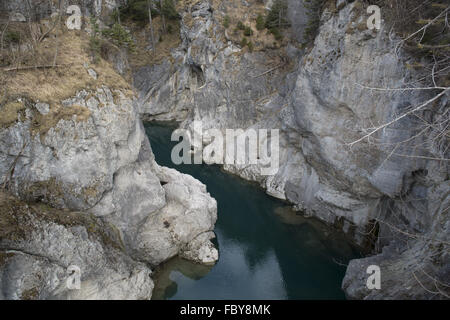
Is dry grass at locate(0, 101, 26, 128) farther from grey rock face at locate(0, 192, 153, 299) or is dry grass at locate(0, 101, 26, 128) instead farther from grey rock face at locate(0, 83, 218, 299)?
grey rock face at locate(0, 192, 153, 299)

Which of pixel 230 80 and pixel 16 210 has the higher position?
pixel 230 80

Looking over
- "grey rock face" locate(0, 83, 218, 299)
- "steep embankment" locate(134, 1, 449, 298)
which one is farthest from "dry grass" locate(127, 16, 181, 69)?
"grey rock face" locate(0, 83, 218, 299)

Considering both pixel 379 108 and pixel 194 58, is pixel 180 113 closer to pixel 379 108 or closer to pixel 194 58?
pixel 194 58

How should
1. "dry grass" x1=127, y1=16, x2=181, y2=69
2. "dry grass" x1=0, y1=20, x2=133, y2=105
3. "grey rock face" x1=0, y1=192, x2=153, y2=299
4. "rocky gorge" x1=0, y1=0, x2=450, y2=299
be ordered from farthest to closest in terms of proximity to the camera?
1. "dry grass" x1=127, y1=16, x2=181, y2=69
2. "dry grass" x1=0, y1=20, x2=133, y2=105
3. "rocky gorge" x1=0, y1=0, x2=450, y2=299
4. "grey rock face" x1=0, y1=192, x2=153, y2=299

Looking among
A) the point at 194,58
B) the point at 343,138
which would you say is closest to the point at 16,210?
the point at 343,138

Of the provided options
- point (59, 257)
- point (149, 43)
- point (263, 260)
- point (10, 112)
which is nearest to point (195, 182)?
point (263, 260)

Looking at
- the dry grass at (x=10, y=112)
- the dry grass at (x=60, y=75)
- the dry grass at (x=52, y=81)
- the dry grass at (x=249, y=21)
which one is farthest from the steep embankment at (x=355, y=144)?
the dry grass at (x=10, y=112)
